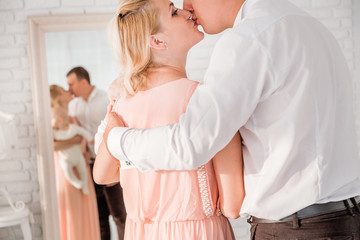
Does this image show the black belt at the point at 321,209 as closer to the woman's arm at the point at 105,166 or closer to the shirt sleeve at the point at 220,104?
the shirt sleeve at the point at 220,104

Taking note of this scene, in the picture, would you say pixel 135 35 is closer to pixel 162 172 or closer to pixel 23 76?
pixel 162 172

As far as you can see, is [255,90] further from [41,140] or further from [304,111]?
[41,140]

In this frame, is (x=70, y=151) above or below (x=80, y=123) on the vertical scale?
below

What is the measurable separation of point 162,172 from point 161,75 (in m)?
0.33

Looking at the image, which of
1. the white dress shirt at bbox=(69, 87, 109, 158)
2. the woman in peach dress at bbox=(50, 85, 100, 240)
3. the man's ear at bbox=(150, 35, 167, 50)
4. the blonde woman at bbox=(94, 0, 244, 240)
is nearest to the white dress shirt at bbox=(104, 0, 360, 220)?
the blonde woman at bbox=(94, 0, 244, 240)

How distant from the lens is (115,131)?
1304 millimetres

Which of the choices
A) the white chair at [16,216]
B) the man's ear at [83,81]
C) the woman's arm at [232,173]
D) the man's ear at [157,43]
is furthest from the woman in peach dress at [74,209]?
the woman's arm at [232,173]

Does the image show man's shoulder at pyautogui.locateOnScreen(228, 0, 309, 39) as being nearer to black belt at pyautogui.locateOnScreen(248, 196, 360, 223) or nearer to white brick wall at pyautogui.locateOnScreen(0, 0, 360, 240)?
black belt at pyautogui.locateOnScreen(248, 196, 360, 223)

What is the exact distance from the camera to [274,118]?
119 cm

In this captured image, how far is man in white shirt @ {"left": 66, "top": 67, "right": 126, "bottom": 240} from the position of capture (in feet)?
10.9

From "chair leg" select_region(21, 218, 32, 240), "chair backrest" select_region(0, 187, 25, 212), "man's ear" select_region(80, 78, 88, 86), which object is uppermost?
"man's ear" select_region(80, 78, 88, 86)

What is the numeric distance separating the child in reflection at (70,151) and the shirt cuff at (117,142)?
2120mm

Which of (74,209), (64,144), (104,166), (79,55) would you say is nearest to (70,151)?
(64,144)

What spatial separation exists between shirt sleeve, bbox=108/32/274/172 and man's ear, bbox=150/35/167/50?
370mm
